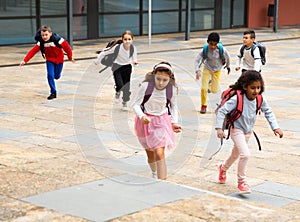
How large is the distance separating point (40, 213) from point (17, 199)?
0.56 metres

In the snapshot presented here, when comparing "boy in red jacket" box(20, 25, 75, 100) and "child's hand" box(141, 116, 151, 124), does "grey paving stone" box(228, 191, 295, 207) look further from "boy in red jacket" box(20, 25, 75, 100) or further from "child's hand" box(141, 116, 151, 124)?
"boy in red jacket" box(20, 25, 75, 100)

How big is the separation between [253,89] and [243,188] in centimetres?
110

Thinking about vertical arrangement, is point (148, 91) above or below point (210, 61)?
above

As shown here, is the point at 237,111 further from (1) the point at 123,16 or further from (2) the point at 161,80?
(1) the point at 123,16

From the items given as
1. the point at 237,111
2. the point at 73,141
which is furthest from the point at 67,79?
the point at 237,111

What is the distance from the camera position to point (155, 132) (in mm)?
7641

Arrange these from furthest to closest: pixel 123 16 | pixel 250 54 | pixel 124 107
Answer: pixel 123 16 < pixel 124 107 < pixel 250 54

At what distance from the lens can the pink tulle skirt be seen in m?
7.64

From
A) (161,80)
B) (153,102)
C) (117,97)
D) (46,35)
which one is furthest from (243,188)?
(46,35)

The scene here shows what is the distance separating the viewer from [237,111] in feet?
24.8

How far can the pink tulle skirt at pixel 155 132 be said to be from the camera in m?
7.64

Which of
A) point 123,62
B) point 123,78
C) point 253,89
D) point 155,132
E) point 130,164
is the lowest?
point 130,164

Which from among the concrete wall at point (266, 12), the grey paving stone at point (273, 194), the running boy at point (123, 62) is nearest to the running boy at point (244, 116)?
the grey paving stone at point (273, 194)

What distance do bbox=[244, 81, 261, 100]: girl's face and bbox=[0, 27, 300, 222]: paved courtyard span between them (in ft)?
3.63
